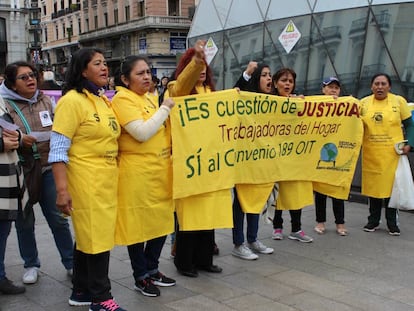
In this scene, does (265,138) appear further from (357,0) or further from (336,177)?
(357,0)

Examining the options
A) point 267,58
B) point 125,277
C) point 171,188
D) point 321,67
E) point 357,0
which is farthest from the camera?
point 267,58

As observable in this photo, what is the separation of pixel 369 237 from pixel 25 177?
376 centimetres

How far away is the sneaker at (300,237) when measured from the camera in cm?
577

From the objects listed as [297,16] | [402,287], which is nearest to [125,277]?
[402,287]

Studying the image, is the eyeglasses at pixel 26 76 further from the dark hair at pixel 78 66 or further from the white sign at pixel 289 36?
the white sign at pixel 289 36

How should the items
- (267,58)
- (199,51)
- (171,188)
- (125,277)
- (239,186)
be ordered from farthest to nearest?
(267,58)
(239,186)
(125,277)
(171,188)
(199,51)

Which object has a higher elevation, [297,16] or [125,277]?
[297,16]

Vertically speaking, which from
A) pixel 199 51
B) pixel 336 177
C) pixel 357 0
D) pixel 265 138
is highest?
pixel 357 0

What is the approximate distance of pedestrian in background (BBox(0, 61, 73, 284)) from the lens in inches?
169

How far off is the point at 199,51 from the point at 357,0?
28.5 feet

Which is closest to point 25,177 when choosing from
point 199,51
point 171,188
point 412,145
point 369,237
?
point 171,188

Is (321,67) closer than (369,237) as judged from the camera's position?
No

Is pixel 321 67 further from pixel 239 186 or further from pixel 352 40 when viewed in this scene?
pixel 239 186

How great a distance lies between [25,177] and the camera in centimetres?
427
